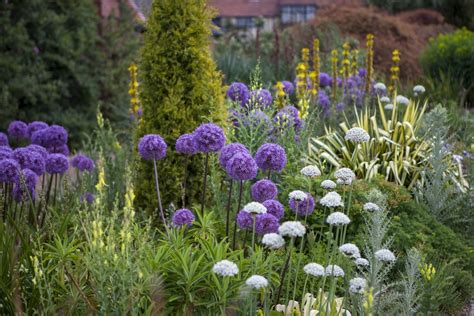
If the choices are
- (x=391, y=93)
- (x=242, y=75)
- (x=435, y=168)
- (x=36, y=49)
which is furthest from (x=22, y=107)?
(x=435, y=168)

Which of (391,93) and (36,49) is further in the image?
(36,49)

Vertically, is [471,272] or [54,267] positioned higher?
[54,267]

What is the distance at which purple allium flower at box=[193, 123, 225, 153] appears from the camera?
13.6 ft

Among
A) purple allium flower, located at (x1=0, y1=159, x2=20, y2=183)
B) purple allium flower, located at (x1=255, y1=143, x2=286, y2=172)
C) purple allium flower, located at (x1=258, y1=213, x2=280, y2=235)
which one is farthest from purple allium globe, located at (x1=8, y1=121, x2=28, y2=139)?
purple allium flower, located at (x1=258, y1=213, x2=280, y2=235)

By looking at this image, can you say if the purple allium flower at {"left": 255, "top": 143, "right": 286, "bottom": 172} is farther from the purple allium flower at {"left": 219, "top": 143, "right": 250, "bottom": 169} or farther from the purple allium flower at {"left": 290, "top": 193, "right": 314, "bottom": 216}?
the purple allium flower at {"left": 290, "top": 193, "right": 314, "bottom": 216}

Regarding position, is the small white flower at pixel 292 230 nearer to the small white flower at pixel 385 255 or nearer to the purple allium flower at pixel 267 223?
the small white flower at pixel 385 255

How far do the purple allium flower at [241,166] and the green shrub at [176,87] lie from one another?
1.73 meters

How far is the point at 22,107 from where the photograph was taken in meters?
10.9

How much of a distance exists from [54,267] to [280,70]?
786 cm

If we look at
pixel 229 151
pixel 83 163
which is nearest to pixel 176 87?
pixel 83 163

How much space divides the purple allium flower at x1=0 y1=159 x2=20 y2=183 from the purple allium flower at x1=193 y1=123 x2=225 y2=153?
1.15 meters

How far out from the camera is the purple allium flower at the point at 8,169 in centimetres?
445

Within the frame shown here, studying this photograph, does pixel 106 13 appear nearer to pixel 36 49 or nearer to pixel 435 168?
pixel 36 49

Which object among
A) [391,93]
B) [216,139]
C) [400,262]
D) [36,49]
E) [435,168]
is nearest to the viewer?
[216,139]
